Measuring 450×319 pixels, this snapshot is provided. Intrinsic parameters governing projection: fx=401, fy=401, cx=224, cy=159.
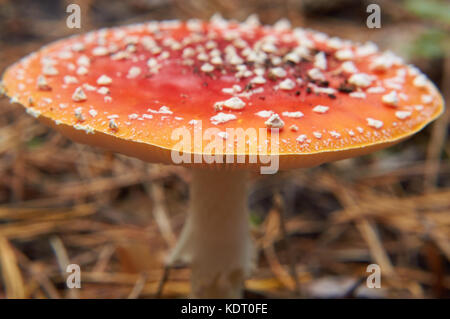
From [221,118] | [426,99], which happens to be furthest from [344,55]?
[221,118]

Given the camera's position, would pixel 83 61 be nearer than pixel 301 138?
No

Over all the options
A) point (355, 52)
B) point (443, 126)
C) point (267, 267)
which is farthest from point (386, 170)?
point (355, 52)

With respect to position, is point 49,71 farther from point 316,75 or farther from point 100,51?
point 316,75

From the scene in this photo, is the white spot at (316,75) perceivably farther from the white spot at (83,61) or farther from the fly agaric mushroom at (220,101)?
the white spot at (83,61)

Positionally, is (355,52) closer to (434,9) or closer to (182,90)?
→ (182,90)

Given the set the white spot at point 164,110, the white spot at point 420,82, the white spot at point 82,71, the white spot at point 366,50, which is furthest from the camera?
the white spot at point 366,50

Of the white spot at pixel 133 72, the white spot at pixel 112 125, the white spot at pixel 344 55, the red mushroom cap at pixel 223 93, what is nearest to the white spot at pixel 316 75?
the red mushroom cap at pixel 223 93

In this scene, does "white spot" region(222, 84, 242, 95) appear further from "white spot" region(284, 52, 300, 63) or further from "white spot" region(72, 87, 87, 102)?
"white spot" region(72, 87, 87, 102)
